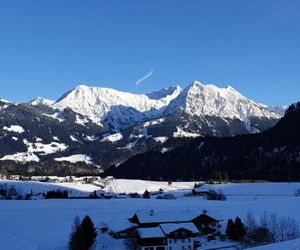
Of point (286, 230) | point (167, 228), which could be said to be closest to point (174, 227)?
point (167, 228)

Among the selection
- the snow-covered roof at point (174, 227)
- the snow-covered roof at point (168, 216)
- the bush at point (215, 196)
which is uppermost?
the bush at point (215, 196)

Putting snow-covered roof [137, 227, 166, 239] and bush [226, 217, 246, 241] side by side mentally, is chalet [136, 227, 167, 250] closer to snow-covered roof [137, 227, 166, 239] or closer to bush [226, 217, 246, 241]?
snow-covered roof [137, 227, 166, 239]

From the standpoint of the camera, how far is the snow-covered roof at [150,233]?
71750 mm

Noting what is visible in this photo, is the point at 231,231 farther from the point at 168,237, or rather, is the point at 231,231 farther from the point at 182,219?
the point at 182,219

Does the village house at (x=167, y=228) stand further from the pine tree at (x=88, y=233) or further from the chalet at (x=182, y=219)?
the pine tree at (x=88, y=233)

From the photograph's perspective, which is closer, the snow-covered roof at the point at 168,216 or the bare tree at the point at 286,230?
the bare tree at the point at 286,230

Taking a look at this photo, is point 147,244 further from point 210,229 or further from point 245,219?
point 245,219

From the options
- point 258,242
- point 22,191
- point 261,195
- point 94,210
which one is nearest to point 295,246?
point 258,242

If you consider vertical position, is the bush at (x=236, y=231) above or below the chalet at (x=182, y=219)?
below

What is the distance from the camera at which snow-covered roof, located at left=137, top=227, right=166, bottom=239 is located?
71750 millimetres

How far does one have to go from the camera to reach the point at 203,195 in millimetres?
156250

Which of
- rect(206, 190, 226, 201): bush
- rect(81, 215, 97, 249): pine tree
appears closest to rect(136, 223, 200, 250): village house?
rect(81, 215, 97, 249): pine tree

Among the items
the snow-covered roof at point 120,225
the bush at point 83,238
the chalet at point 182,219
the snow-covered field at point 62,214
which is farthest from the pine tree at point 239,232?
the bush at point 83,238

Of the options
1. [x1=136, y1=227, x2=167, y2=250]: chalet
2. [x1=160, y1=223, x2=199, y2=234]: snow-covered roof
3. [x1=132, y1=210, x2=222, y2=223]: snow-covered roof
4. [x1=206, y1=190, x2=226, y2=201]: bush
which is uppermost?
[x1=206, y1=190, x2=226, y2=201]: bush
